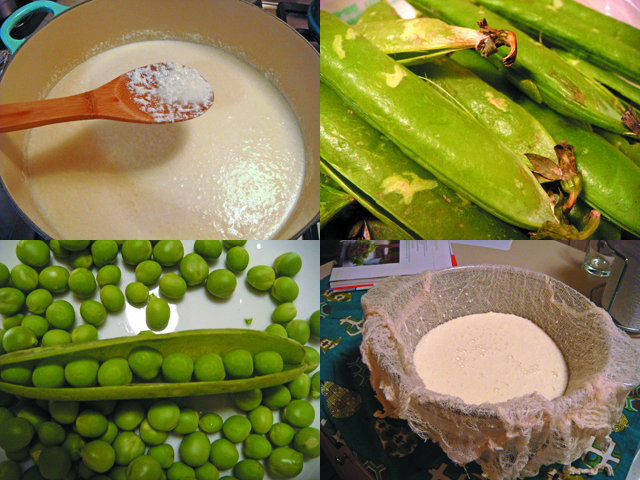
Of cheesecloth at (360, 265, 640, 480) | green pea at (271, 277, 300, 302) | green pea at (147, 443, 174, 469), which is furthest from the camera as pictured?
green pea at (271, 277, 300, 302)

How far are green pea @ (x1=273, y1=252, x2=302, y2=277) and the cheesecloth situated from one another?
14 centimetres

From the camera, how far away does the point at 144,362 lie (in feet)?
1.87

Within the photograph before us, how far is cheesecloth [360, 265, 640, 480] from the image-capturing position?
497 mm

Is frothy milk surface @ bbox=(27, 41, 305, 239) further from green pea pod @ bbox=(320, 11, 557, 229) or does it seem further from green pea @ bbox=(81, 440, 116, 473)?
green pea @ bbox=(81, 440, 116, 473)

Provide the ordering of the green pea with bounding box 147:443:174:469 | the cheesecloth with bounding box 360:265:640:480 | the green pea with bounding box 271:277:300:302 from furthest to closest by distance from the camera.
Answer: the green pea with bounding box 271:277:300:302
the green pea with bounding box 147:443:174:469
the cheesecloth with bounding box 360:265:640:480

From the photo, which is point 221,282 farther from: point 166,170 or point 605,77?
point 605,77

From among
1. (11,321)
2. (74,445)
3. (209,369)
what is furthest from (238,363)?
(11,321)

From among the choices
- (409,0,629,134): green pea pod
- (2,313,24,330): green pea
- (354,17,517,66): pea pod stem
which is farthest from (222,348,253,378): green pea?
(409,0,629,134): green pea pod

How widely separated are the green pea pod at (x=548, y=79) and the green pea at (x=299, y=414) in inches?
24.8

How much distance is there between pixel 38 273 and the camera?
65 centimetres

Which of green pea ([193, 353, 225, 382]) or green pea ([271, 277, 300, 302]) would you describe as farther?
green pea ([271, 277, 300, 302])

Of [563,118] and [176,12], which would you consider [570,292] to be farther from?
[176,12]

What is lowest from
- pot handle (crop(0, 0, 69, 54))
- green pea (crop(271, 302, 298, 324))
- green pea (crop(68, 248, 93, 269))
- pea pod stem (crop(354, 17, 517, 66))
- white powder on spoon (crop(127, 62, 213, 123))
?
green pea (crop(271, 302, 298, 324))

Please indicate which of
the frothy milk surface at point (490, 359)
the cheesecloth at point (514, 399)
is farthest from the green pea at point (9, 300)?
Result: the frothy milk surface at point (490, 359)
